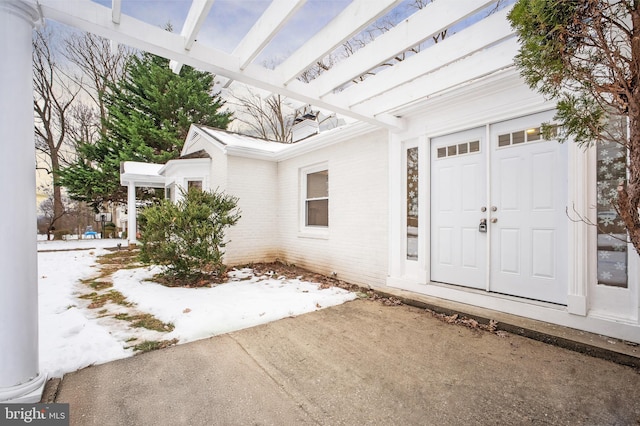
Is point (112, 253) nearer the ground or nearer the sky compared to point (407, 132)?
nearer the ground

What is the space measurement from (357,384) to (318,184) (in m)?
5.03

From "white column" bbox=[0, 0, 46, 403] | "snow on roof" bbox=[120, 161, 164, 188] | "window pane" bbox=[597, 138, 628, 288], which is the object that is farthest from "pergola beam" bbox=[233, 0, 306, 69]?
"snow on roof" bbox=[120, 161, 164, 188]

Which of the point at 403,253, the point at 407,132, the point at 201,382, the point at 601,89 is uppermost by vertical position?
the point at 407,132

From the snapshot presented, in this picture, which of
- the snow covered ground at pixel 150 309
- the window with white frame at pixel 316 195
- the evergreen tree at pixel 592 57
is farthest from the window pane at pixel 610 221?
the window with white frame at pixel 316 195

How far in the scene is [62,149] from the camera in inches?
628

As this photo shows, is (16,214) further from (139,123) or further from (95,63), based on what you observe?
(95,63)

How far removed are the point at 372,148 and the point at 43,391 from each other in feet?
16.3

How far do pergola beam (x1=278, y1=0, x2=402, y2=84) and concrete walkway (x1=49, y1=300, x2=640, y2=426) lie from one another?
2988mm

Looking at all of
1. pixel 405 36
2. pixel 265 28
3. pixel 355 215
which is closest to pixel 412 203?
pixel 355 215

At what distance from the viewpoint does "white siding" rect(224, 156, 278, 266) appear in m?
7.04

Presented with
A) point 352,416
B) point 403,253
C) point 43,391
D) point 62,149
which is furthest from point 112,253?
point 62,149

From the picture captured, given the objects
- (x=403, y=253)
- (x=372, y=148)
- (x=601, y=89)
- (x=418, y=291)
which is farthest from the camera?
(x=372, y=148)

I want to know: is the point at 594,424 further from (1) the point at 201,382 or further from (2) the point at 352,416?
Answer: (1) the point at 201,382

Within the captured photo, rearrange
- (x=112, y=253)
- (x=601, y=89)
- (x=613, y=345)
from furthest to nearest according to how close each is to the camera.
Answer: (x=112, y=253)
(x=613, y=345)
(x=601, y=89)
